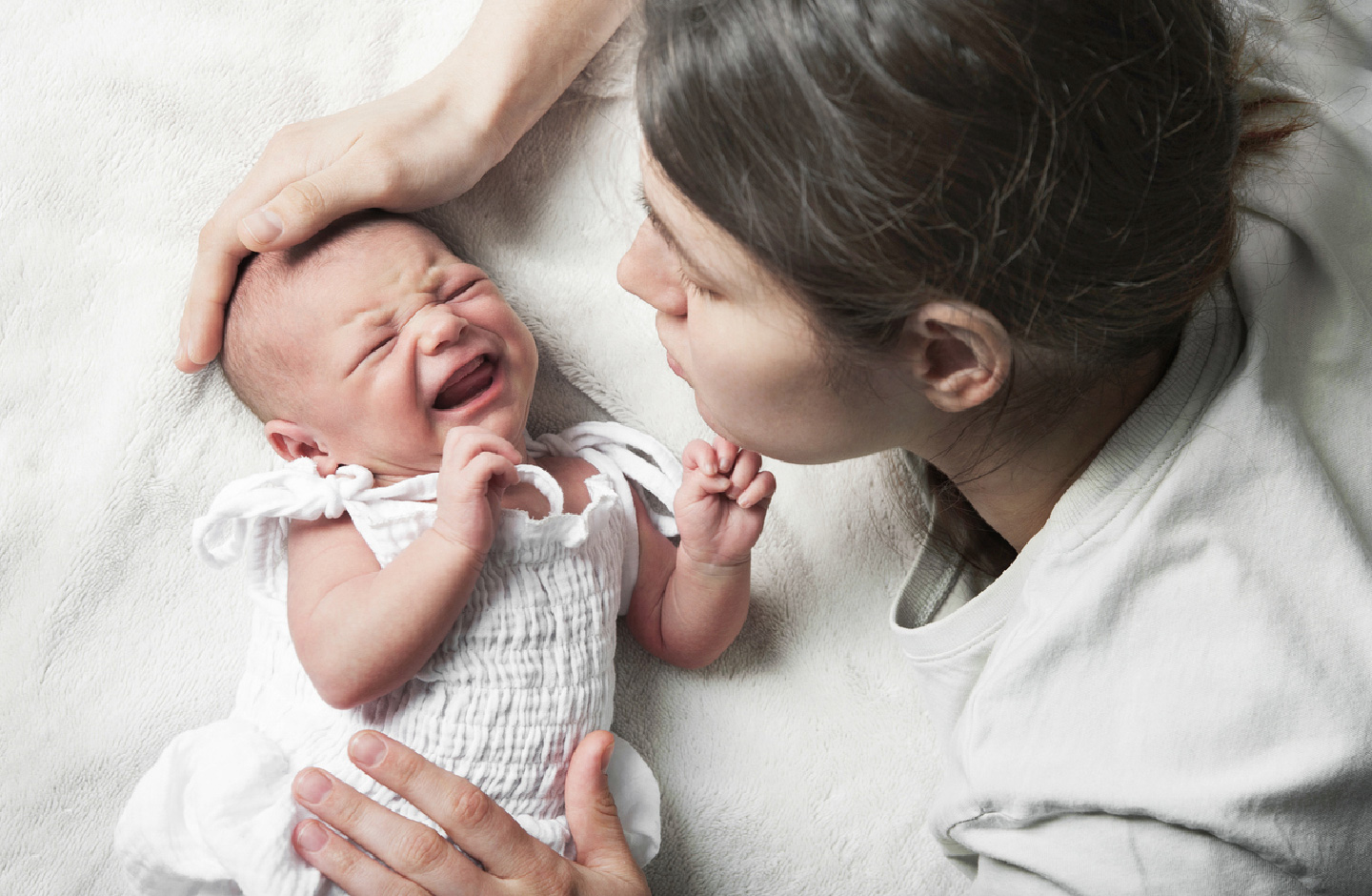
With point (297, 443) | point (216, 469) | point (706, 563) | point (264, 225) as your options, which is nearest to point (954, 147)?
point (706, 563)

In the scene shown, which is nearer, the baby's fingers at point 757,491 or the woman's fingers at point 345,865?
the woman's fingers at point 345,865

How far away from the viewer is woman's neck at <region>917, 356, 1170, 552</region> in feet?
2.94

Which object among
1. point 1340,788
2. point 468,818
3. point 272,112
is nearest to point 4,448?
point 272,112

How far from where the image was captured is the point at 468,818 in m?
0.96

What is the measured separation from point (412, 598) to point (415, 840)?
0.24 meters

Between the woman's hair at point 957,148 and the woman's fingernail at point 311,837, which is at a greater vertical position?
the woman's hair at point 957,148

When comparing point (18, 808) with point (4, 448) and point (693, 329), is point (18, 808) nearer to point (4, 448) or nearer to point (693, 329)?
point (4, 448)

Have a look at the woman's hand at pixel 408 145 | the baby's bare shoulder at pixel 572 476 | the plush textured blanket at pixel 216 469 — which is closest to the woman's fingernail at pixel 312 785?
the plush textured blanket at pixel 216 469

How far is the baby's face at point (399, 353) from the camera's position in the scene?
106 cm

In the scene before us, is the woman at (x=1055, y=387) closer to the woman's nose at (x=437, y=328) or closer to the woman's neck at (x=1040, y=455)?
the woman's neck at (x=1040, y=455)

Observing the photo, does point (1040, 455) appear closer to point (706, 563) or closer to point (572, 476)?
point (706, 563)

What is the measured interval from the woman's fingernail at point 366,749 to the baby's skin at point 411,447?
0.05 meters

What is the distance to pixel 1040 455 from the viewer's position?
3.06ft

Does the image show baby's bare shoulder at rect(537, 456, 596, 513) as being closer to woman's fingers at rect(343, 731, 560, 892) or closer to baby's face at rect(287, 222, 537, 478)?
baby's face at rect(287, 222, 537, 478)
